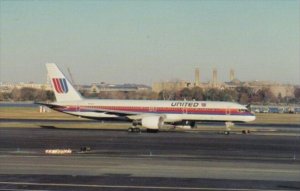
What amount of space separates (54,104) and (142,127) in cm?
986

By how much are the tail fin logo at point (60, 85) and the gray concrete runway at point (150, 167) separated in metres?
22.8

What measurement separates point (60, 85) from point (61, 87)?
27cm

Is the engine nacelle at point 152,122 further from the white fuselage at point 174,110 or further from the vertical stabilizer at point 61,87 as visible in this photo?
the vertical stabilizer at point 61,87

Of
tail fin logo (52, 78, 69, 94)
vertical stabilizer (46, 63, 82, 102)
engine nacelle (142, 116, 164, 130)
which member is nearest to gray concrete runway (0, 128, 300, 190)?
engine nacelle (142, 116, 164, 130)

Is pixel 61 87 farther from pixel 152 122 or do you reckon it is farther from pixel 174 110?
pixel 174 110

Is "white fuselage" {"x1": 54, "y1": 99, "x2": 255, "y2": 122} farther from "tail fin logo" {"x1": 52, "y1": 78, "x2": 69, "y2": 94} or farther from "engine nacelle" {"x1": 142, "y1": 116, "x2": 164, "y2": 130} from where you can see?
"tail fin logo" {"x1": 52, "y1": 78, "x2": 69, "y2": 94}

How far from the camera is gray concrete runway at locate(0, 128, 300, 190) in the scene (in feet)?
61.3

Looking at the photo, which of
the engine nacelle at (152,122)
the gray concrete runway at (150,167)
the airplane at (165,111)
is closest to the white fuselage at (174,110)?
the airplane at (165,111)

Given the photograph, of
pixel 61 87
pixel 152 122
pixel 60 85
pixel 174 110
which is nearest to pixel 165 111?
pixel 174 110

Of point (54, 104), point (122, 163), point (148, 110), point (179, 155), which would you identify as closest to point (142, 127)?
point (148, 110)

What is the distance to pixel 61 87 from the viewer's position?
2303 inches

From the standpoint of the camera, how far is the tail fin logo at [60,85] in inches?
2297

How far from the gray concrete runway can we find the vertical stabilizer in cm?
2238

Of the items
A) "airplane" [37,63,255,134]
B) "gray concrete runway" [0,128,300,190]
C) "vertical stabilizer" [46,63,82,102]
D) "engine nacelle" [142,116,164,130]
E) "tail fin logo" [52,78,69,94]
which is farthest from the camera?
"tail fin logo" [52,78,69,94]
